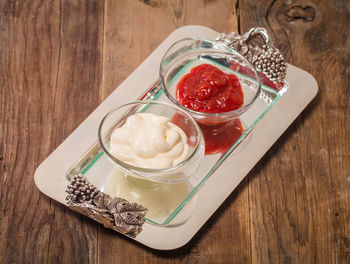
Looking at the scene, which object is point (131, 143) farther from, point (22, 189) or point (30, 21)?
point (30, 21)

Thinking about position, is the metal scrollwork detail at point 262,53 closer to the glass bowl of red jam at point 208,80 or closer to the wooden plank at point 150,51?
the glass bowl of red jam at point 208,80

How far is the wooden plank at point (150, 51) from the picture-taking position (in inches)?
71.6

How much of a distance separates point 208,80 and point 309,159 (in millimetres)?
632

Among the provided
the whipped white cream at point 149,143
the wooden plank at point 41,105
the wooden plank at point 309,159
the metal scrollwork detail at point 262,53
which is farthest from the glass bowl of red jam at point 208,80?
the wooden plank at point 41,105

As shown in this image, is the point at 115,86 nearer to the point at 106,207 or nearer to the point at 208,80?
the point at 208,80

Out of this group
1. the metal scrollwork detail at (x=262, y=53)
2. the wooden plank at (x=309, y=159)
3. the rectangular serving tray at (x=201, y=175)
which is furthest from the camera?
the metal scrollwork detail at (x=262, y=53)

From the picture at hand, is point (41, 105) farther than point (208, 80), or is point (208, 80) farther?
point (41, 105)

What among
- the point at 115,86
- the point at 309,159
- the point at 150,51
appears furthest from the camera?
the point at 150,51

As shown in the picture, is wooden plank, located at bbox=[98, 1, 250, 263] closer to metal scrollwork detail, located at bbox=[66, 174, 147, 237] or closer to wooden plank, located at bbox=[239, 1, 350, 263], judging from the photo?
wooden plank, located at bbox=[239, 1, 350, 263]

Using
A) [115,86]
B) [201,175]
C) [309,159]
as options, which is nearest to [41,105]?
[115,86]

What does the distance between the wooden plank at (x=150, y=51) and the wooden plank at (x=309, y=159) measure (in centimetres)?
8

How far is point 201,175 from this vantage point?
1.87 metres

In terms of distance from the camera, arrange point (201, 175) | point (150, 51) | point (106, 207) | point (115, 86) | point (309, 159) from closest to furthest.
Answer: point (106, 207) → point (201, 175) → point (309, 159) → point (115, 86) → point (150, 51)

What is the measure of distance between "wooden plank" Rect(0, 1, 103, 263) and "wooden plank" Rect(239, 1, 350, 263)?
31.0 inches
